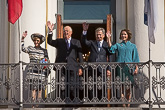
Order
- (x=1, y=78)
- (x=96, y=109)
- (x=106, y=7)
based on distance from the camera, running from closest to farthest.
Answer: (x=96, y=109) → (x=1, y=78) → (x=106, y=7)

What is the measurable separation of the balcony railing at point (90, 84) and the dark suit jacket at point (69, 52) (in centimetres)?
19

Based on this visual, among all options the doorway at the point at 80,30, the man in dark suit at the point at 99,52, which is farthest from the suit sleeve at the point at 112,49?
the doorway at the point at 80,30

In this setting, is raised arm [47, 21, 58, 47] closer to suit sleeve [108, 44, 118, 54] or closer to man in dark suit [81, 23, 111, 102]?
man in dark suit [81, 23, 111, 102]

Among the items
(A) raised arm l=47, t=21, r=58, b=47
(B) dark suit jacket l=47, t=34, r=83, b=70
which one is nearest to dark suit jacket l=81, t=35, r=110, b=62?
(B) dark suit jacket l=47, t=34, r=83, b=70

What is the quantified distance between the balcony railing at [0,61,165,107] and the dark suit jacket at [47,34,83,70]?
0.19m

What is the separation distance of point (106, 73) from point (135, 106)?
50.2 inches

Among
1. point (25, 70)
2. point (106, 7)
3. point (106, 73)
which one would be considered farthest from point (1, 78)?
point (106, 7)

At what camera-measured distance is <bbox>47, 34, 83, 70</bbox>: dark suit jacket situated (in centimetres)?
1869

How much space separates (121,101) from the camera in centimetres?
1836

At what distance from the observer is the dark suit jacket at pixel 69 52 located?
1869cm

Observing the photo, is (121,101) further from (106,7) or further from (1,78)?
(106,7)

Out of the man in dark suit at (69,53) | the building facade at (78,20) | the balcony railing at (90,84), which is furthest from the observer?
the building facade at (78,20)

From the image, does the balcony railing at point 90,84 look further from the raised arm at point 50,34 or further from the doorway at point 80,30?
the doorway at point 80,30

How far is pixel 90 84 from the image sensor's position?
18.5 m
